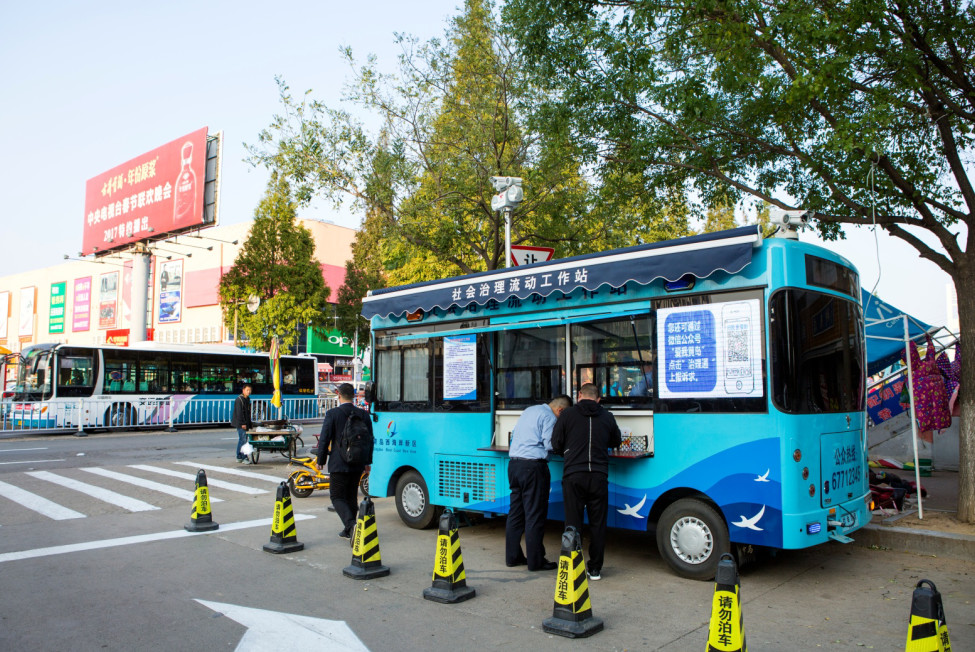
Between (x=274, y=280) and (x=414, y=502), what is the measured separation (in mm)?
21773

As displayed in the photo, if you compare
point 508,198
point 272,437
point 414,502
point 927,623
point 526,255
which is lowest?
point 414,502

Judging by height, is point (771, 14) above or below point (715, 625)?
above

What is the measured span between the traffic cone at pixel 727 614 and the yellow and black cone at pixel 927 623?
2.67 ft

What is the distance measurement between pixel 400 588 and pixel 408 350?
3544 mm

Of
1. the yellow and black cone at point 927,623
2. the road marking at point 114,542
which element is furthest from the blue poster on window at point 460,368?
the yellow and black cone at point 927,623

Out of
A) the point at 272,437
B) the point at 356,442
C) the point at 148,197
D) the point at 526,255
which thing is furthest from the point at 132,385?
the point at 356,442

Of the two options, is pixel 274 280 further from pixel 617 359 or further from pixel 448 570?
pixel 448 570

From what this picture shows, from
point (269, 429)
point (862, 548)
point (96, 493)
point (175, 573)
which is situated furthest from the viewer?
point (269, 429)

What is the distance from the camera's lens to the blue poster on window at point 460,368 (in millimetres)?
8352

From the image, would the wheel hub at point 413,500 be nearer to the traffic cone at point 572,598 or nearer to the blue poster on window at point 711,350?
the blue poster on window at point 711,350

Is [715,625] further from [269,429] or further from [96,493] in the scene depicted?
[269,429]

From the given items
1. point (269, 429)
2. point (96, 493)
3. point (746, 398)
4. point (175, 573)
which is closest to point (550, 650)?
point (746, 398)

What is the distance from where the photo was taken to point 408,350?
30.2 ft

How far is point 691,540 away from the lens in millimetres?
6383
